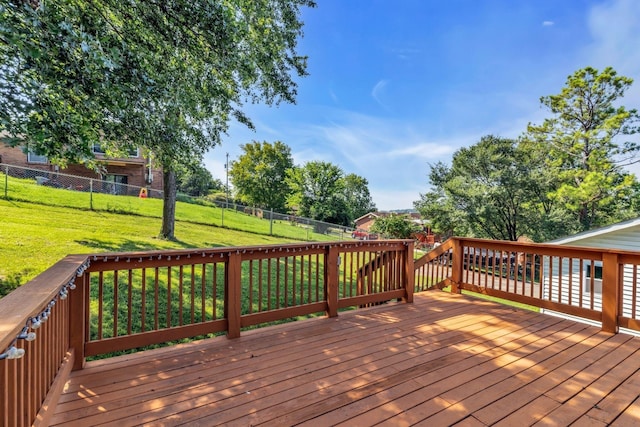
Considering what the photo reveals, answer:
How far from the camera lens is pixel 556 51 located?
9.73 m

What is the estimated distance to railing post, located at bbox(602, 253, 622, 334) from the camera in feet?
10.4

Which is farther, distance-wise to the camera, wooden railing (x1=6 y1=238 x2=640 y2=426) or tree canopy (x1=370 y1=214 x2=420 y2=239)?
tree canopy (x1=370 y1=214 x2=420 y2=239)

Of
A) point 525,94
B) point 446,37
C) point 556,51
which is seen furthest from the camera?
point 525,94

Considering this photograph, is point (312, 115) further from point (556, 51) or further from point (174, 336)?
point (174, 336)

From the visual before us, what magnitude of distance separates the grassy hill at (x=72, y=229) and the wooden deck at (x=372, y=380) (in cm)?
284

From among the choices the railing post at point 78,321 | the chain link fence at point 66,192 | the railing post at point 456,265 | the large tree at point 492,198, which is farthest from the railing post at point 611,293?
the large tree at point 492,198

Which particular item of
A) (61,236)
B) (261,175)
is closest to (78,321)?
(61,236)

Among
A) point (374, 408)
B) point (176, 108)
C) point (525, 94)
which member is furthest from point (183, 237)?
point (525, 94)

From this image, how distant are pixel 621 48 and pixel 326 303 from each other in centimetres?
1429

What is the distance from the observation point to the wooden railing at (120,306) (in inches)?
46.9

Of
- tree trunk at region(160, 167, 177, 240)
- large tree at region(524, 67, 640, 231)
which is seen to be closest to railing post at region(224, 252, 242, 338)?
tree trunk at region(160, 167, 177, 240)

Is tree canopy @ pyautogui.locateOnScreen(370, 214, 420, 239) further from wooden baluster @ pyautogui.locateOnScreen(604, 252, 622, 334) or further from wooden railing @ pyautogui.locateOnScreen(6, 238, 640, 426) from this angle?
wooden baluster @ pyautogui.locateOnScreen(604, 252, 622, 334)

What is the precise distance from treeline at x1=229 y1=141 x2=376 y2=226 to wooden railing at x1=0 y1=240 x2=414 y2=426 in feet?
74.1

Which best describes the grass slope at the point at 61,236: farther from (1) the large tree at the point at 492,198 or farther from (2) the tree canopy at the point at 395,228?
(1) the large tree at the point at 492,198
